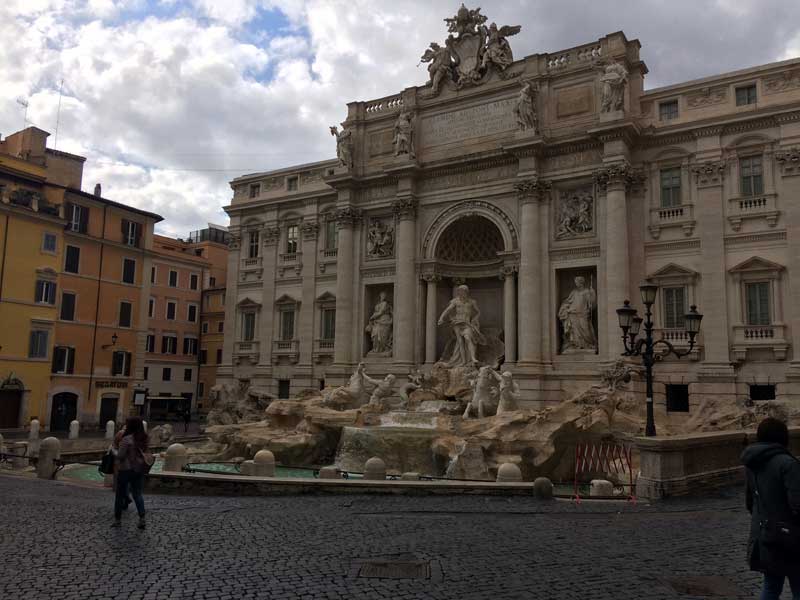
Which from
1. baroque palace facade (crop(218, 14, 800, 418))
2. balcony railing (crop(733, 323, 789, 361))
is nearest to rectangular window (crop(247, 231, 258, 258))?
baroque palace facade (crop(218, 14, 800, 418))

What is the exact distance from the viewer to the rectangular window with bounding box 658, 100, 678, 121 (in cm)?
2834

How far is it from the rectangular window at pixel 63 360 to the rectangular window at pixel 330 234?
16.1 meters

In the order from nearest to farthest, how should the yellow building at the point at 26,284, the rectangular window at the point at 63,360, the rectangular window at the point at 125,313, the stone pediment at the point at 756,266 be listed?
the stone pediment at the point at 756,266
the yellow building at the point at 26,284
the rectangular window at the point at 63,360
the rectangular window at the point at 125,313

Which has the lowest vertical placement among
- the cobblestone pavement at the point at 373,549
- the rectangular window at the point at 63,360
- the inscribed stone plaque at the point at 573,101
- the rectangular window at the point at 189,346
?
the cobblestone pavement at the point at 373,549

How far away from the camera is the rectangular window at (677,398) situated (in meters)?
26.4

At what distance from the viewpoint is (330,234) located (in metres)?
37.9

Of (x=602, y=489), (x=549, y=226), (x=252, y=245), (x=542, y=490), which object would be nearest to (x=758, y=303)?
(x=549, y=226)

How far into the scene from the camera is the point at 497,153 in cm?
3061

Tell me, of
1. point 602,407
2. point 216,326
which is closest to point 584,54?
point 602,407

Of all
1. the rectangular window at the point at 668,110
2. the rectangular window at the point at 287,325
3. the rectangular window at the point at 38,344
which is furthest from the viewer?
the rectangular window at the point at 287,325

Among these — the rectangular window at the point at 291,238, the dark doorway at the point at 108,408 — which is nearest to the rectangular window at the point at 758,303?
the rectangular window at the point at 291,238

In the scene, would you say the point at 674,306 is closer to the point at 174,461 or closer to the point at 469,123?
the point at 469,123

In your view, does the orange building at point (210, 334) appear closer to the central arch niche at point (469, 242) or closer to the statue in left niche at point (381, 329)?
the statue in left niche at point (381, 329)

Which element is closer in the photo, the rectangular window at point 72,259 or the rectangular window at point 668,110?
the rectangular window at point 668,110
